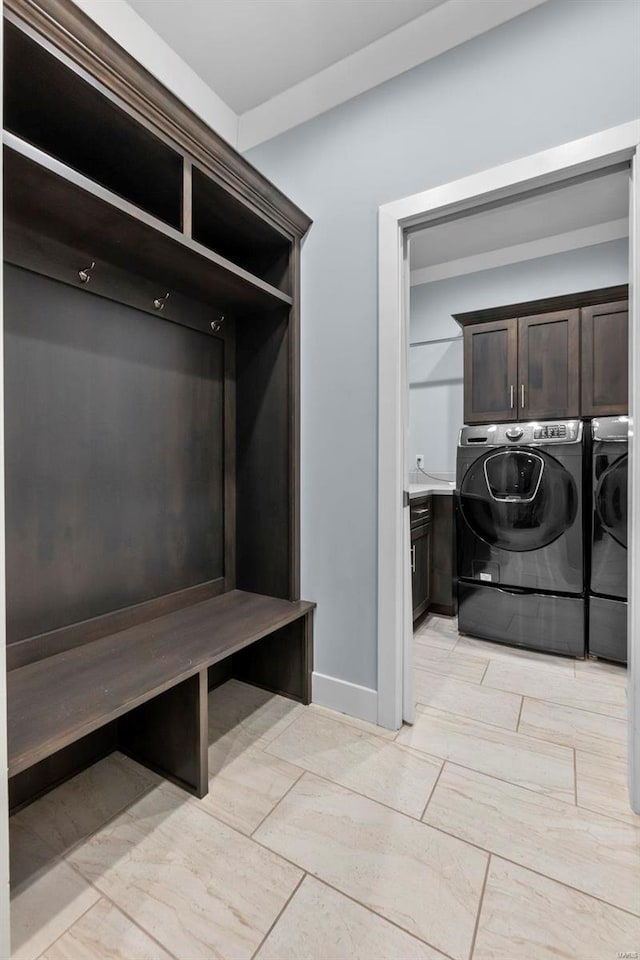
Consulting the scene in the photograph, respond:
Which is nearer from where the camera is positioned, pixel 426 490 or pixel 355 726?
pixel 355 726

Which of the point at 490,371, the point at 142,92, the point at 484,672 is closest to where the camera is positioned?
the point at 142,92

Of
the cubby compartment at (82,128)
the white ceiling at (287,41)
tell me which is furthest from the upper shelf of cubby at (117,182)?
the white ceiling at (287,41)

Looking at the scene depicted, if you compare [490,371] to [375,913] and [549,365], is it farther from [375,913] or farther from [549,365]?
[375,913]

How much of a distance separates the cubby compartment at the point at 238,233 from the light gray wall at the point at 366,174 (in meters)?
0.13

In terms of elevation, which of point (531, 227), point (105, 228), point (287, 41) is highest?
point (287, 41)

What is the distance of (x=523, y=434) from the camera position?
266cm

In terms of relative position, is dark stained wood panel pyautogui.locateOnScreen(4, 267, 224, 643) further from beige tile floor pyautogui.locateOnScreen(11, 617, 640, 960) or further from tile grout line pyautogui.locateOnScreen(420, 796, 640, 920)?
tile grout line pyautogui.locateOnScreen(420, 796, 640, 920)

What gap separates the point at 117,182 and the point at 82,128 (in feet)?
0.82

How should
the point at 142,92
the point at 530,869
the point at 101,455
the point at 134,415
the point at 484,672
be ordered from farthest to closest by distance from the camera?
the point at 484,672 < the point at 134,415 < the point at 101,455 < the point at 142,92 < the point at 530,869

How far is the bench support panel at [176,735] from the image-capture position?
Result: 144cm

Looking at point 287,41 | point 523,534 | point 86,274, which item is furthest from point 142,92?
point 523,534

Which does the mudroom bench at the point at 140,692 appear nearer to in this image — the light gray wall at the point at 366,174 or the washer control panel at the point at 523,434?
the light gray wall at the point at 366,174

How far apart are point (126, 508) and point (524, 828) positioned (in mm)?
1687

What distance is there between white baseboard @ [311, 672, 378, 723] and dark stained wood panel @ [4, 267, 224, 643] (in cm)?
70
